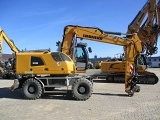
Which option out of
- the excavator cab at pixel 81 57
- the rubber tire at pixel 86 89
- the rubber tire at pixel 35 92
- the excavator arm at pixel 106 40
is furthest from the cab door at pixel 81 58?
the rubber tire at pixel 35 92

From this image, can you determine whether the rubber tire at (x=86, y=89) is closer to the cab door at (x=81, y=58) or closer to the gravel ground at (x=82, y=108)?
the gravel ground at (x=82, y=108)

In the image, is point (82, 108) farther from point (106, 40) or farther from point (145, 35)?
point (145, 35)

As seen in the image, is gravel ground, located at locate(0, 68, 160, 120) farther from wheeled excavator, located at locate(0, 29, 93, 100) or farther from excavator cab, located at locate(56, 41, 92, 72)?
excavator cab, located at locate(56, 41, 92, 72)

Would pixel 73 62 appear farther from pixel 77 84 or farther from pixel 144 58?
pixel 144 58

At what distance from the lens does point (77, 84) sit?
14.0 meters

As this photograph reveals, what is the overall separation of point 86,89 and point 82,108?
2.41m

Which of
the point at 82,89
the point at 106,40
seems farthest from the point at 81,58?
the point at 82,89

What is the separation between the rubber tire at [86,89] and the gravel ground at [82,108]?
0.27 m

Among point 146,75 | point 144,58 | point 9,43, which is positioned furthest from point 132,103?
point 9,43

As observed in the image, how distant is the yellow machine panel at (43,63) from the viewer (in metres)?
14.5

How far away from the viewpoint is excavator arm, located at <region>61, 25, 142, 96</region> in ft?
49.9

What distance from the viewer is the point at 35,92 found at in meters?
14.3

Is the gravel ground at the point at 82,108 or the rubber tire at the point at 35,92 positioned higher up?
the rubber tire at the point at 35,92

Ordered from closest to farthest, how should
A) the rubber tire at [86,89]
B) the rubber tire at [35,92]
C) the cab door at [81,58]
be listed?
the rubber tire at [86,89]
the rubber tire at [35,92]
the cab door at [81,58]
